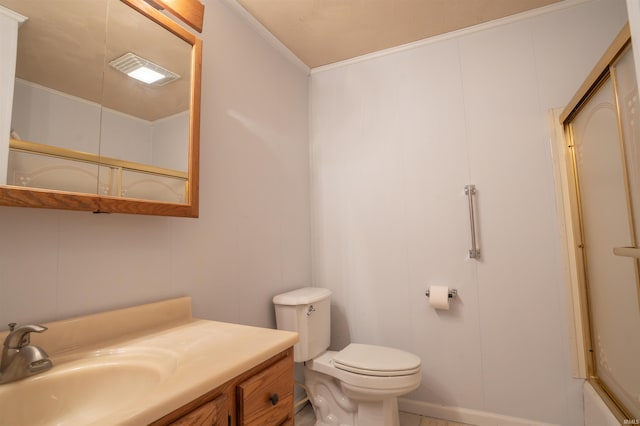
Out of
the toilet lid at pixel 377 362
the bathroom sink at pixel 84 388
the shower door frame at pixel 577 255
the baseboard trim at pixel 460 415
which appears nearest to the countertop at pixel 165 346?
the bathroom sink at pixel 84 388

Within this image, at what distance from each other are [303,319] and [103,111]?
133 cm

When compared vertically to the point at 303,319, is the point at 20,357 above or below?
above

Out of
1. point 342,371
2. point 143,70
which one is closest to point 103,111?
point 143,70

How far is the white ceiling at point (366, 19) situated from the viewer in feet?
5.83

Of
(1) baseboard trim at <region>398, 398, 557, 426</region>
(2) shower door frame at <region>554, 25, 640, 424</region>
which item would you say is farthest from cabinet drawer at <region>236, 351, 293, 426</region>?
(2) shower door frame at <region>554, 25, 640, 424</region>

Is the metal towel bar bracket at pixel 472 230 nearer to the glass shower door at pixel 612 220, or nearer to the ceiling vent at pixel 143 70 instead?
the glass shower door at pixel 612 220

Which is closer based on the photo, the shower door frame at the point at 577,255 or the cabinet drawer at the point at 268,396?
the cabinet drawer at the point at 268,396

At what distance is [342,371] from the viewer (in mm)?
1637

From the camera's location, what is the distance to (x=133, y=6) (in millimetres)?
1119

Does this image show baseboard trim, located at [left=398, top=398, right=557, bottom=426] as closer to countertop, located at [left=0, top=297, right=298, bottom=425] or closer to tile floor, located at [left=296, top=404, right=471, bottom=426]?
tile floor, located at [left=296, top=404, right=471, bottom=426]

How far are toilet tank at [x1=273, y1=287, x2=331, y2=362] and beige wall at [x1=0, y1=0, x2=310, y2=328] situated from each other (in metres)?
0.11

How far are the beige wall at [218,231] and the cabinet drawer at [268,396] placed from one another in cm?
60

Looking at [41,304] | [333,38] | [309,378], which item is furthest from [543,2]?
[41,304]

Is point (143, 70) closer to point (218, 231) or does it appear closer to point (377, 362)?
point (218, 231)
